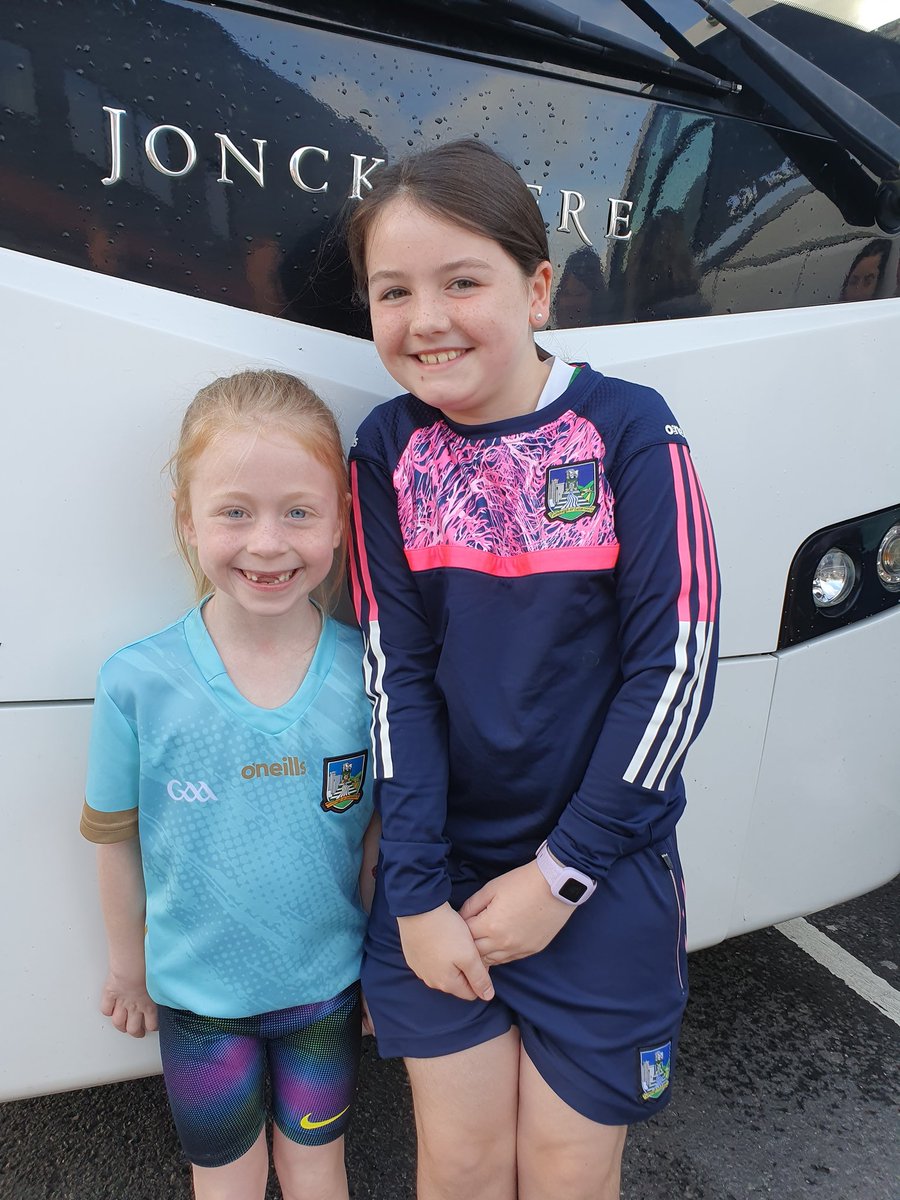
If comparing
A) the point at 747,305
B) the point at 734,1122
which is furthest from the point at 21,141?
the point at 734,1122

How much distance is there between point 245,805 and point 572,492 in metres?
0.67

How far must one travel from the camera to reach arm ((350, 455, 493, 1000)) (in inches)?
51.8

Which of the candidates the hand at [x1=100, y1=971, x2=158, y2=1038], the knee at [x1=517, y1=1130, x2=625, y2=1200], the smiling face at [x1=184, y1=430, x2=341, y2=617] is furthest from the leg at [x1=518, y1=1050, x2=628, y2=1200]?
the smiling face at [x1=184, y1=430, x2=341, y2=617]

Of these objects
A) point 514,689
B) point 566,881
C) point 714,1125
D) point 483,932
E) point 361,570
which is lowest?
point 714,1125

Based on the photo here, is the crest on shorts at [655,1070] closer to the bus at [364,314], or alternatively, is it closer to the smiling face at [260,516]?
Answer: the bus at [364,314]

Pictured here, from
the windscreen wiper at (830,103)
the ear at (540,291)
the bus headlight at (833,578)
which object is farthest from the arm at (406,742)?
the windscreen wiper at (830,103)

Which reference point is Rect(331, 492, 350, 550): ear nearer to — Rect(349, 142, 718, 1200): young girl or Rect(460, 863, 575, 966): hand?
Rect(349, 142, 718, 1200): young girl

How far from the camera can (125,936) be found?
4.71ft

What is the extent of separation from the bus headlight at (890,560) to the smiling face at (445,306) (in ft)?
2.95

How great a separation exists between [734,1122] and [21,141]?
7.50 ft

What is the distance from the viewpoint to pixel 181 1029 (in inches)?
55.3

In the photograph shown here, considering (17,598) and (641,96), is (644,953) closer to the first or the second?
(17,598)

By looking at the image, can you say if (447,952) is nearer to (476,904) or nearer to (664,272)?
(476,904)

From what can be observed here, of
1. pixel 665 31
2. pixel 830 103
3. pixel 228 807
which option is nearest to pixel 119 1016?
pixel 228 807
